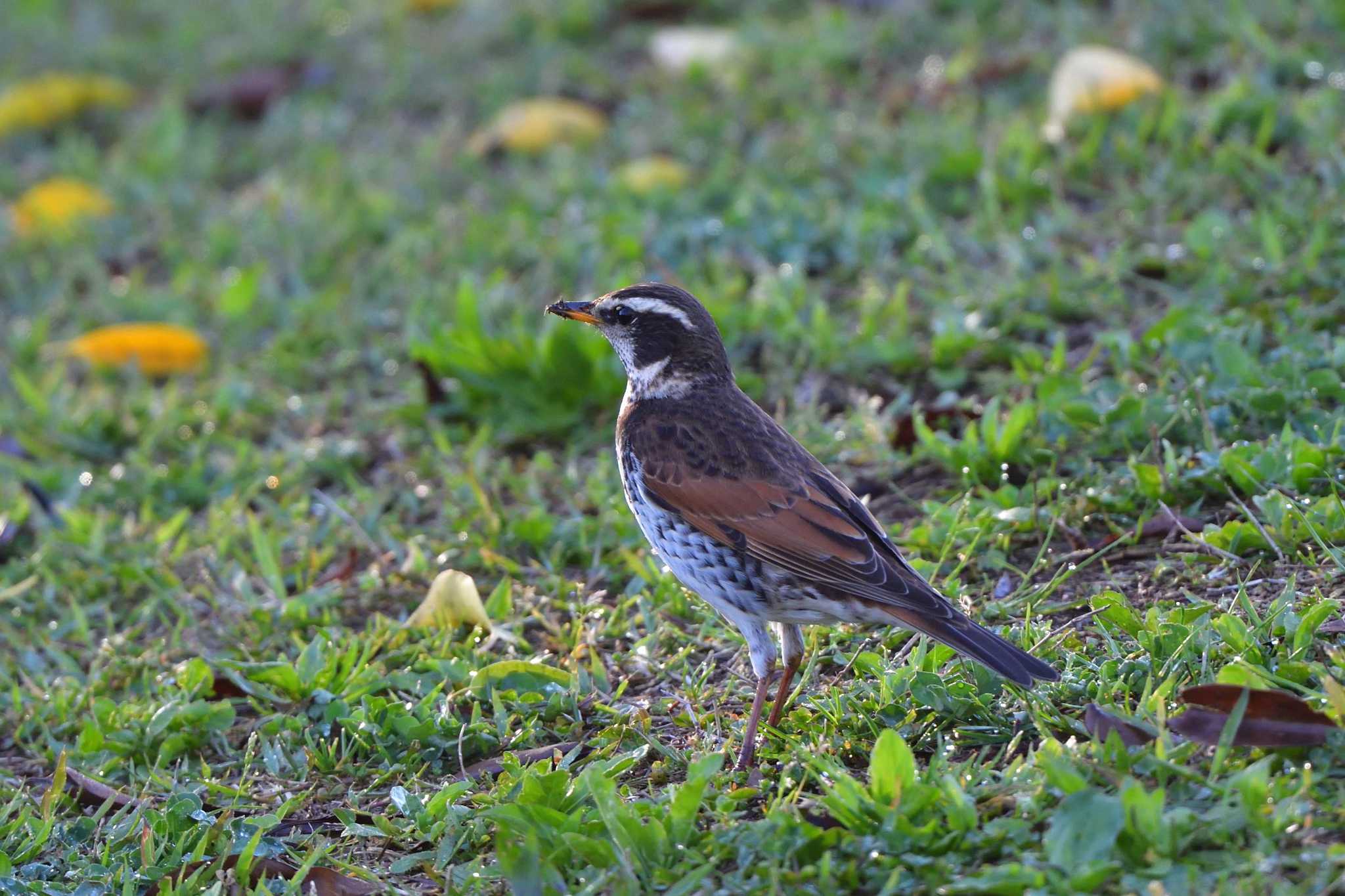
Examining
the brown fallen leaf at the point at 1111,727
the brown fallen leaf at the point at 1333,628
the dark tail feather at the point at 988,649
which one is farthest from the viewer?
the brown fallen leaf at the point at 1333,628

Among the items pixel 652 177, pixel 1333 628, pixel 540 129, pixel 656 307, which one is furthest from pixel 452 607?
pixel 540 129

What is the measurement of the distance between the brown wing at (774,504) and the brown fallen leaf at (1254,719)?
26.5 inches

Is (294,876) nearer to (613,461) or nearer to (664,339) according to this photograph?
(664,339)

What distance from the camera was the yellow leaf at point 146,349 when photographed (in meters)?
7.58

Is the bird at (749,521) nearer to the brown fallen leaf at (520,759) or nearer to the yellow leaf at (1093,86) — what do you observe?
the brown fallen leaf at (520,759)

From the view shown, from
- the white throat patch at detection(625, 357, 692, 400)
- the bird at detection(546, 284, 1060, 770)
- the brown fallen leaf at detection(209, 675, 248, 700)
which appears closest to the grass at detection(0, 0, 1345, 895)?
the brown fallen leaf at detection(209, 675, 248, 700)

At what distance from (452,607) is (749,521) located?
1188 millimetres

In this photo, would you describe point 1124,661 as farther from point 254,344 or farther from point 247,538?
point 254,344

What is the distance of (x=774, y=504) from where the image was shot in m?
4.73

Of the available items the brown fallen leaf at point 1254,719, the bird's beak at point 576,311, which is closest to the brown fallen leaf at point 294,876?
the brown fallen leaf at point 1254,719

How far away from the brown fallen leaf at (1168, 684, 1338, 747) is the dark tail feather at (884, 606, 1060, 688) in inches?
14.1

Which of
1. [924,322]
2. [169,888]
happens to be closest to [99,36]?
[924,322]

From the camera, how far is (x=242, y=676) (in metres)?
5.13

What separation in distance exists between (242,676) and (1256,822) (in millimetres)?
3198
